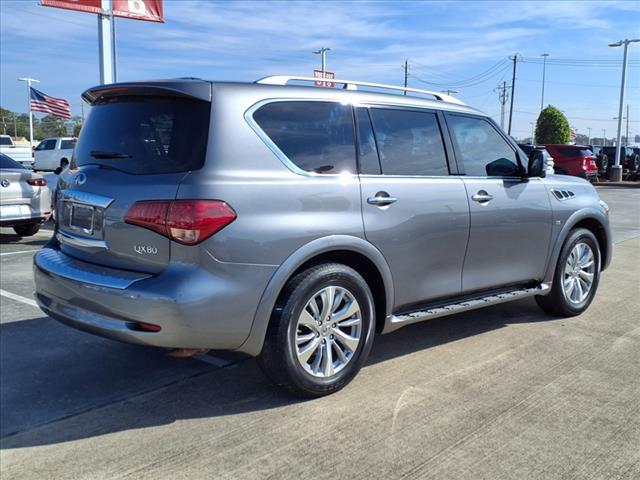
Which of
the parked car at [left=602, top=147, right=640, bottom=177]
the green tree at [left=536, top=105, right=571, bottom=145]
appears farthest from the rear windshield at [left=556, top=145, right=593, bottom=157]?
the green tree at [left=536, top=105, right=571, bottom=145]

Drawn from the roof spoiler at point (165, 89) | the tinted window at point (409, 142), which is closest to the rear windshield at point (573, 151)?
the tinted window at point (409, 142)

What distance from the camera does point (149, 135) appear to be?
3.63m

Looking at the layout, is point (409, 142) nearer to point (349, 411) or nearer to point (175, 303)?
point (349, 411)

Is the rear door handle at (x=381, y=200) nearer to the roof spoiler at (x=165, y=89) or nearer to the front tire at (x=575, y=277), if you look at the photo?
the roof spoiler at (x=165, y=89)

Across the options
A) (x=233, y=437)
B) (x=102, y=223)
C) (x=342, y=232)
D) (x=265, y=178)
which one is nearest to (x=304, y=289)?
(x=342, y=232)

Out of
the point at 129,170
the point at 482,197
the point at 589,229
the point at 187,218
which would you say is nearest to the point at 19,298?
the point at 129,170

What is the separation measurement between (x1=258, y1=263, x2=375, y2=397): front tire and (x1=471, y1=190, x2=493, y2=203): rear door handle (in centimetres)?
123

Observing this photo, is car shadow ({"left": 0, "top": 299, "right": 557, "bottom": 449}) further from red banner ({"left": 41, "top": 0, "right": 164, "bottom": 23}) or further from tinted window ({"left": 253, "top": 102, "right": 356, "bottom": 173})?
red banner ({"left": 41, "top": 0, "right": 164, "bottom": 23})

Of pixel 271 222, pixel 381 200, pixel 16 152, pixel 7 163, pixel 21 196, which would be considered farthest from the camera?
pixel 16 152

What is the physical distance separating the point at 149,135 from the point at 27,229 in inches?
329

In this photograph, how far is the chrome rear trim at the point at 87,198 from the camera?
3533mm

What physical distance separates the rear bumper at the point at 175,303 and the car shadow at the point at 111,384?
1.67ft

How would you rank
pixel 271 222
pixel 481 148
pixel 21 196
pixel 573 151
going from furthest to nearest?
1. pixel 573 151
2. pixel 21 196
3. pixel 481 148
4. pixel 271 222

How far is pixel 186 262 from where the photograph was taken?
3270 mm
